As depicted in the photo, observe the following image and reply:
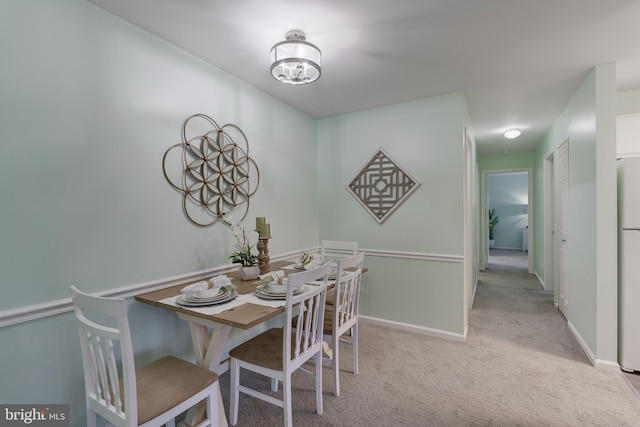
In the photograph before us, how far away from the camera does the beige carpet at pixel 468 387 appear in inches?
70.6

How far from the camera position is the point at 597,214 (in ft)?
7.66

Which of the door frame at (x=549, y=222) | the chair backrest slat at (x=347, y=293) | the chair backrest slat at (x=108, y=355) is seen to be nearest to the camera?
the chair backrest slat at (x=108, y=355)

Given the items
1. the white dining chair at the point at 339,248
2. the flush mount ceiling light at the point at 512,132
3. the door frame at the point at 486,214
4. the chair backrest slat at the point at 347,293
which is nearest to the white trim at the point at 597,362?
the chair backrest slat at the point at 347,293

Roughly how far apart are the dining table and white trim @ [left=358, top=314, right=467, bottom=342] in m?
1.91

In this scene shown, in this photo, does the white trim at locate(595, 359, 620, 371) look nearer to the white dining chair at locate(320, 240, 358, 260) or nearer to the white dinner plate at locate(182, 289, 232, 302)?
the white dining chair at locate(320, 240, 358, 260)

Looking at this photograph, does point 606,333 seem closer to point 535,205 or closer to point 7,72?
point 535,205

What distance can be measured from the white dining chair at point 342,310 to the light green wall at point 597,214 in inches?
77.7

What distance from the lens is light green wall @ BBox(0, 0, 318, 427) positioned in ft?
4.50

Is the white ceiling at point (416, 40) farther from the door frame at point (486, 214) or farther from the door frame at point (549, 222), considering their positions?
the door frame at point (486, 214)

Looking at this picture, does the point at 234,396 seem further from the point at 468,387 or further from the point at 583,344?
the point at 583,344

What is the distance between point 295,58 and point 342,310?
5.72 feet

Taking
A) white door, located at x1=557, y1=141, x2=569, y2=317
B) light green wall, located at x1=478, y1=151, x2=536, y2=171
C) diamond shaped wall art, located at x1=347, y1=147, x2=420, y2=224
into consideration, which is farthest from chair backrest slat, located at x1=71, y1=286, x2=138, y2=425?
light green wall, located at x1=478, y1=151, x2=536, y2=171

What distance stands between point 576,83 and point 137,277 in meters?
3.98

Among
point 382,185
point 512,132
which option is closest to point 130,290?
point 382,185
